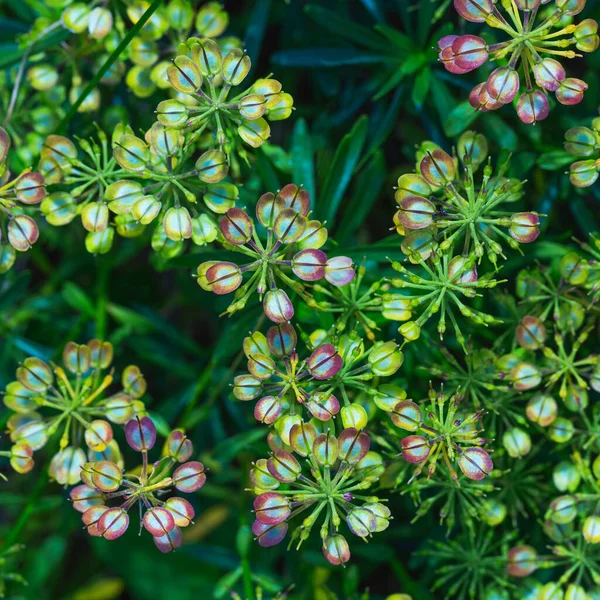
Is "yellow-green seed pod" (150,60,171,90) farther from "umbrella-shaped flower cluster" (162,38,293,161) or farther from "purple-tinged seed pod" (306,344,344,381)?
"purple-tinged seed pod" (306,344,344,381)

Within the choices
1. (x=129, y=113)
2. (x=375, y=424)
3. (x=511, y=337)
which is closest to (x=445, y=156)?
(x=511, y=337)

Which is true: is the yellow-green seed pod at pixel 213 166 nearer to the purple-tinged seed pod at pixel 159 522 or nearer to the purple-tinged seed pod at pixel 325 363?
the purple-tinged seed pod at pixel 325 363

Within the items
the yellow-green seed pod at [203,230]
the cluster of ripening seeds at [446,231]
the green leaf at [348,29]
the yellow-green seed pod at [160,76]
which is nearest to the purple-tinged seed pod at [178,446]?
the yellow-green seed pod at [203,230]

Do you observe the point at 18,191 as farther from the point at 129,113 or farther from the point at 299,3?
the point at 299,3

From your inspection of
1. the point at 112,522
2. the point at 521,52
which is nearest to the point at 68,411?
the point at 112,522

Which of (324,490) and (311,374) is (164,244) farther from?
(324,490)

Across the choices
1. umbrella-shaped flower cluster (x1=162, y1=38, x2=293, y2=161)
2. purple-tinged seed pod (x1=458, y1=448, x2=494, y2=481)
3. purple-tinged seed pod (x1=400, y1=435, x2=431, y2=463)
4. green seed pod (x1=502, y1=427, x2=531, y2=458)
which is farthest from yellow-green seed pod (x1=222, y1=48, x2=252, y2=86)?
green seed pod (x1=502, y1=427, x2=531, y2=458)
